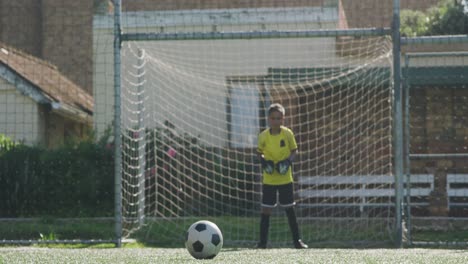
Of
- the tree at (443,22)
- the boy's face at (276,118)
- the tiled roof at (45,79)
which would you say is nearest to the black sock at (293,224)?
the boy's face at (276,118)

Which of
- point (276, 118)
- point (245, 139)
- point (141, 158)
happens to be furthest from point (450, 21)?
point (276, 118)

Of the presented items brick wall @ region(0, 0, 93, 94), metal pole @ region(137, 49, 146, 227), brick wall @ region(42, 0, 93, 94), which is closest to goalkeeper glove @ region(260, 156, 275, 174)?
metal pole @ region(137, 49, 146, 227)

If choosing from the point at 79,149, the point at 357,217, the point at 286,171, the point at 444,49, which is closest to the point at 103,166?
the point at 79,149

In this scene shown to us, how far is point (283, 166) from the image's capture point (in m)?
9.59

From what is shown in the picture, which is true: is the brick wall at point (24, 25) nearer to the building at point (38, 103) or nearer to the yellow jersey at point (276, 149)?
the building at point (38, 103)

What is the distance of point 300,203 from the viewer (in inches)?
513

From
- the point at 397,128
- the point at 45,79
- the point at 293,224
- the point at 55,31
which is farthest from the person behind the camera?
the point at 55,31

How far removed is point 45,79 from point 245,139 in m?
6.78

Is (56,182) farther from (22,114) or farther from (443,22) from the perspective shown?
(443,22)

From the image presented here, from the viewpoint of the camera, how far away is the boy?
377 inches

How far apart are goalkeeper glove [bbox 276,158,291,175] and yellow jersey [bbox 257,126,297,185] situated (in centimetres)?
5

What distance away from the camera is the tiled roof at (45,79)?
18.3m

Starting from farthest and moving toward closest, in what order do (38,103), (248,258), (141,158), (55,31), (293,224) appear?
1. (55,31)
2. (38,103)
3. (141,158)
4. (293,224)
5. (248,258)

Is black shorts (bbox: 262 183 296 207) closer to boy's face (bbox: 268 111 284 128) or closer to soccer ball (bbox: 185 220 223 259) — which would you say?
boy's face (bbox: 268 111 284 128)
